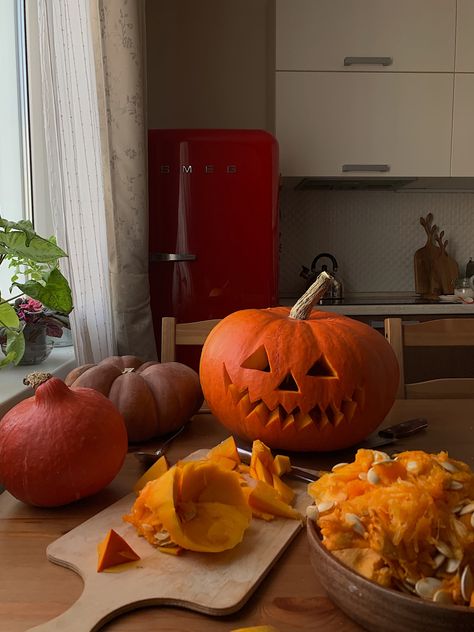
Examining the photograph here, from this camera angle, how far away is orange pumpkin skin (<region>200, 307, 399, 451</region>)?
821mm

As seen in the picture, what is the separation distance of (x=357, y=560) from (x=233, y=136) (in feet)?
6.73

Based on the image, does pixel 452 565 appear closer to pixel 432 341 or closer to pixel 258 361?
pixel 258 361

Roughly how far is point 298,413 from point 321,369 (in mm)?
79

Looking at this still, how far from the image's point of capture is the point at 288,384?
86 cm

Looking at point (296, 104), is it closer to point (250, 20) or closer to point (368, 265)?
point (250, 20)

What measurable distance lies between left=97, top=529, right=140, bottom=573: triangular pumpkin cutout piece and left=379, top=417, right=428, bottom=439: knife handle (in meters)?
0.52

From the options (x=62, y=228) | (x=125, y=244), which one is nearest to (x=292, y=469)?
(x=62, y=228)

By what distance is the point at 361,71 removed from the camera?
8.46ft

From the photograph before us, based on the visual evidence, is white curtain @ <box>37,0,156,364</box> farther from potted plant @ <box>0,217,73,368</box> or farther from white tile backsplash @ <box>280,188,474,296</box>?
white tile backsplash @ <box>280,188,474,296</box>

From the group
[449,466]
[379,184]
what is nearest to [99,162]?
[449,466]

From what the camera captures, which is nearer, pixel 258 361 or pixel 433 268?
pixel 258 361

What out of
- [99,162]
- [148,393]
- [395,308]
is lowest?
[395,308]

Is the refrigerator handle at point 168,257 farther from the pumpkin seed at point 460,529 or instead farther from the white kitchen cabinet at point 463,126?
the pumpkin seed at point 460,529

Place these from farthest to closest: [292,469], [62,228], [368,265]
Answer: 1. [368,265]
2. [62,228]
3. [292,469]
